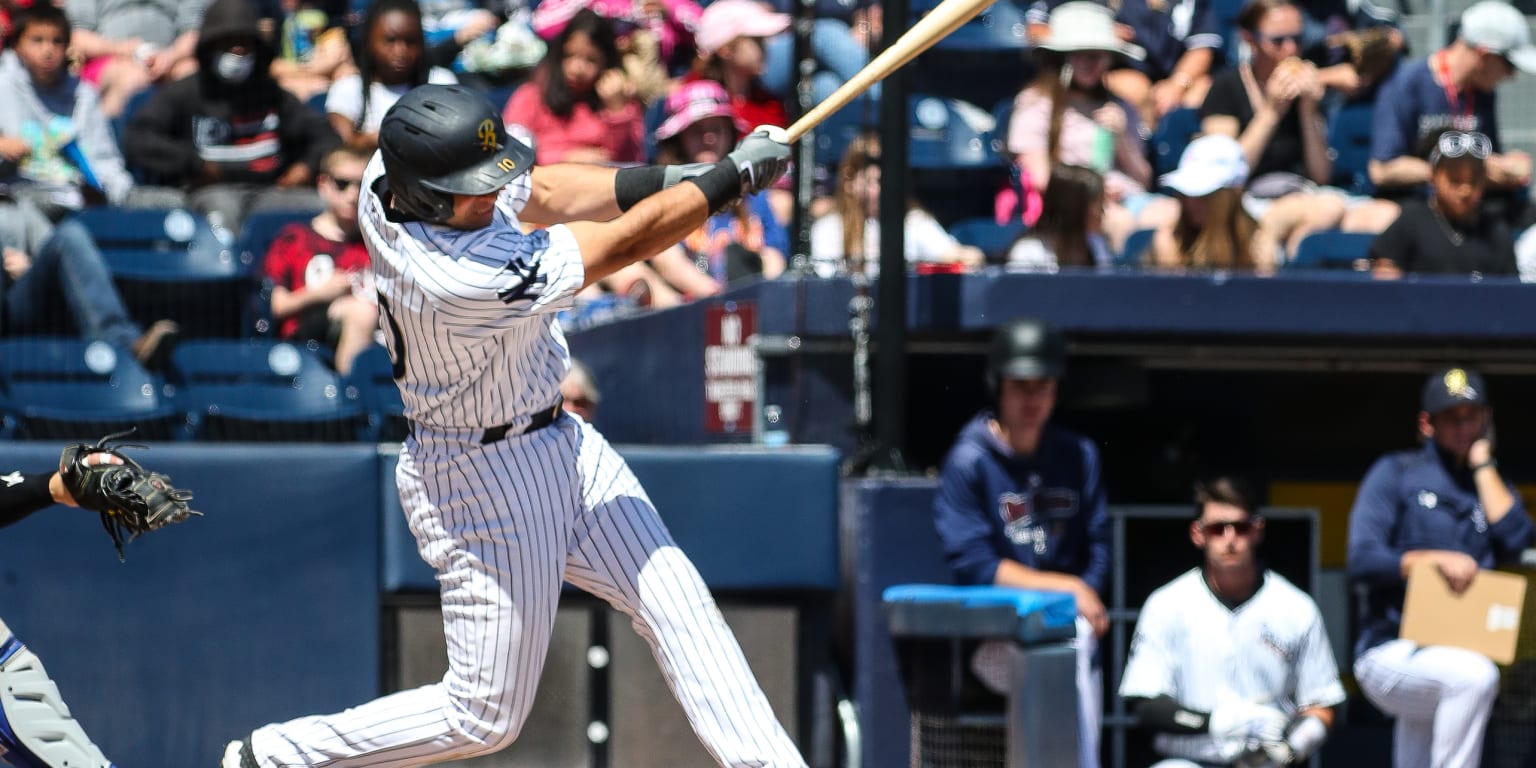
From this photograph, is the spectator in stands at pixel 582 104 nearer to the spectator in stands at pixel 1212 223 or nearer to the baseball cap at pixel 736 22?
the baseball cap at pixel 736 22

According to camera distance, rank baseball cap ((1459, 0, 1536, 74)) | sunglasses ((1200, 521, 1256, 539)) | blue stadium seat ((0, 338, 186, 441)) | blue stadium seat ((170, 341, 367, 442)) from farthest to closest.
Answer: baseball cap ((1459, 0, 1536, 74))
blue stadium seat ((170, 341, 367, 442))
blue stadium seat ((0, 338, 186, 441))
sunglasses ((1200, 521, 1256, 539))

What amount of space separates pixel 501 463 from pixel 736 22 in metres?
3.85

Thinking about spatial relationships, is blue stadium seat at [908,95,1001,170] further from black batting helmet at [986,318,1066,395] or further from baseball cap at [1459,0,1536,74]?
baseball cap at [1459,0,1536,74]

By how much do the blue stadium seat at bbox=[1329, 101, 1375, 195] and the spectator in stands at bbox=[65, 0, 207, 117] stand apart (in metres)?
4.55

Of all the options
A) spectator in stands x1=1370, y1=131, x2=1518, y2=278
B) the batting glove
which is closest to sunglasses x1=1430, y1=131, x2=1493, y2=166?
spectator in stands x1=1370, y1=131, x2=1518, y2=278

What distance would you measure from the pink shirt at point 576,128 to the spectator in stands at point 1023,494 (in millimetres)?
2368

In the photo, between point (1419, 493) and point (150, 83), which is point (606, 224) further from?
point (150, 83)

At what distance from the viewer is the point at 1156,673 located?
5.46 m

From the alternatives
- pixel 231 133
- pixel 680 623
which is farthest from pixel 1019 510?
pixel 231 133

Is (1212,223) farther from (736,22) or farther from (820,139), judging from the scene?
(736,22)

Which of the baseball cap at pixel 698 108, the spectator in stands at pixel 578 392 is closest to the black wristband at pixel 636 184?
the spectator in stands at pixel 578 392

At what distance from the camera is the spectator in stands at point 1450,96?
23.0 ft

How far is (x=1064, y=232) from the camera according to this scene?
20.4 ft

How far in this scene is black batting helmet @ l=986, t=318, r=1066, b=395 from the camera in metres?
5.43
